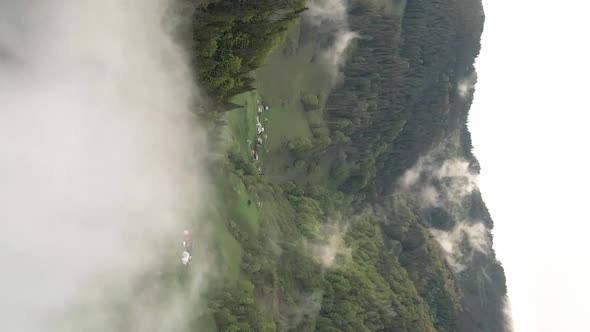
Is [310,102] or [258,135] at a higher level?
[310,102]

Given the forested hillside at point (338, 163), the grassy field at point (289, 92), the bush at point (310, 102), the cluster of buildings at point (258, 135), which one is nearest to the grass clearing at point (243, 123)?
the forested hillside at point (338, 163)

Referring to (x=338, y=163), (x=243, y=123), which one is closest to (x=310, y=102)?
(x=338, y=163)

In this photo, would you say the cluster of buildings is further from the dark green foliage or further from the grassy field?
the dark green foliage

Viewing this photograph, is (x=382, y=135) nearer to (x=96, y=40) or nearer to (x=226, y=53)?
(x=226, y=53)

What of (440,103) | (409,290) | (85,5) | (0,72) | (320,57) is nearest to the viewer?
(0,72)

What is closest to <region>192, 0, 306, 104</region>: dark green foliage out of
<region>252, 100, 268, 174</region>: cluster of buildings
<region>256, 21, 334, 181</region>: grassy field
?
<region>252, 100, 268, 174</region>: cluster of buildings

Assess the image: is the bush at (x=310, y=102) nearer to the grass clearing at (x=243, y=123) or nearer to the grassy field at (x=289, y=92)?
the grassy field at (x=289, y=92)

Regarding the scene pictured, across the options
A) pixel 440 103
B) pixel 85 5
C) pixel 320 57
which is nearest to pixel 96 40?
pixel 85 5

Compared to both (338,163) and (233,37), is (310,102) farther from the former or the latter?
(233,37)

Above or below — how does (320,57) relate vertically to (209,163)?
above
